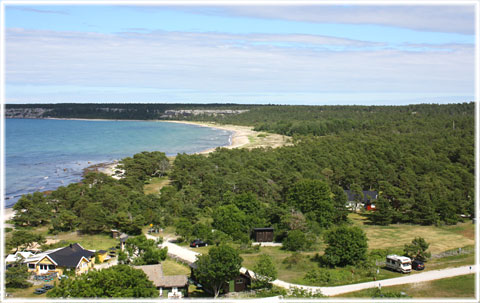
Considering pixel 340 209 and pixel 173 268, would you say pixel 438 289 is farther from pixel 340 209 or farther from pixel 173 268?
pixel 340 209

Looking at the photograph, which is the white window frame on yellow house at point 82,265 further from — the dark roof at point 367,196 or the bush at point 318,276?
the dark roof at point 367,196

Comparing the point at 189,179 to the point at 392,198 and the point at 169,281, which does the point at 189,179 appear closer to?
the point at 392,198

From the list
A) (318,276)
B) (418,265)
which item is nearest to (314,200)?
(418,265)

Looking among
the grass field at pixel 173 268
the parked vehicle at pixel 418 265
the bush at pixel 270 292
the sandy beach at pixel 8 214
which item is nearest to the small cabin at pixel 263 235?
the grass field at pixel 173 268

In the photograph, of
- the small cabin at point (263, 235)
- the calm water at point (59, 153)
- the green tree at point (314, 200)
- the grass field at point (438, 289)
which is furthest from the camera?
the calm water at point (59, 153)

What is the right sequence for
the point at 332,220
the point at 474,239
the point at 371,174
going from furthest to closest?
the point at 371,174 → the point at 332,220 → the point at 474,239

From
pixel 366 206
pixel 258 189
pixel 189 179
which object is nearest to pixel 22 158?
pixel 189 179
